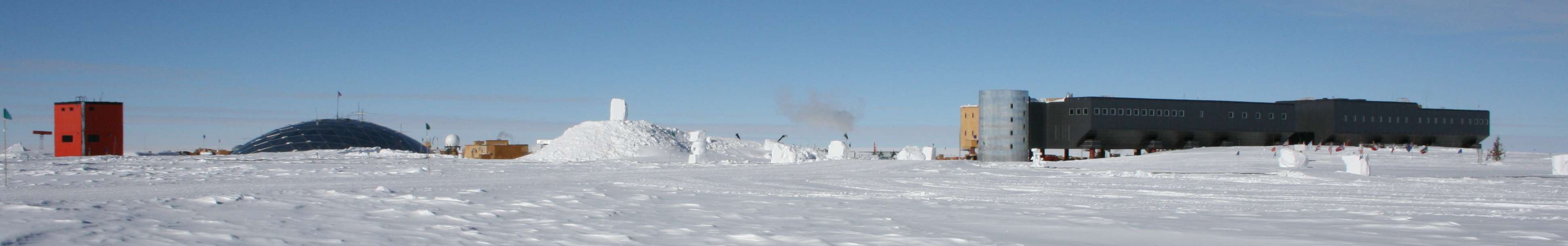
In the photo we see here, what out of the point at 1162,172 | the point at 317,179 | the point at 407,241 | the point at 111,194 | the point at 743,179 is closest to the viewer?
the point at 407,241

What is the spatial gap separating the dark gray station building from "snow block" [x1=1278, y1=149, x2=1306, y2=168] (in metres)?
Result: 23.6

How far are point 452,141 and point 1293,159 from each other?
61.1 metres

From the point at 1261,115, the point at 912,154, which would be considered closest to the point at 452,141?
the point at 912,154

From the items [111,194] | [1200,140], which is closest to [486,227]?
[111,194]

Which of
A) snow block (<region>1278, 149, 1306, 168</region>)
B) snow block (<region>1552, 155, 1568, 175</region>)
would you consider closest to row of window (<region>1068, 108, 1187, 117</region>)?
snow block (<region>1278, 149, 1306, 168</region>)

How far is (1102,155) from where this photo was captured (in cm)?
6494

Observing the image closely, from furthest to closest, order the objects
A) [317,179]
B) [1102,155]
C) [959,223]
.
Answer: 1. [1102,155]
2. [317,179]
3. [959,223]

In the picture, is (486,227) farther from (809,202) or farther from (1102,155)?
(1102,155)

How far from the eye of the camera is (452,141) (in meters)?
79.8

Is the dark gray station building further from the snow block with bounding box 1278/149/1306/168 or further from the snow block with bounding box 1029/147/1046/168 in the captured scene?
the snow block with bounding box 1278/149/1306/168

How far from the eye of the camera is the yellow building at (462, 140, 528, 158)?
66.1m

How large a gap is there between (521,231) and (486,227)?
0.61 metres

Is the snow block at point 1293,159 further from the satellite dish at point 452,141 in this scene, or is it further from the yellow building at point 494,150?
the satellite dish at point 452,141

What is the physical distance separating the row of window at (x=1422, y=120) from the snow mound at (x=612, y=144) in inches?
1650
